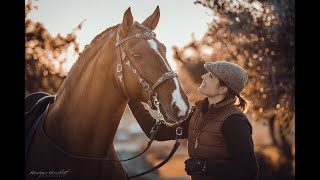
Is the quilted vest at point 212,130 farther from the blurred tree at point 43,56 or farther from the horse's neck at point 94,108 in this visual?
the blurred tree at point 43,56

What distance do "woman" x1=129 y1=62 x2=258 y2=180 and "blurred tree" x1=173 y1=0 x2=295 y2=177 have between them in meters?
1.13

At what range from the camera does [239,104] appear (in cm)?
245

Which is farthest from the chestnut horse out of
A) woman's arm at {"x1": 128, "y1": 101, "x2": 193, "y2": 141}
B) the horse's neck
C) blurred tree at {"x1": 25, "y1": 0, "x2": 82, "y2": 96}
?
blurred tree at {"x1": 25, "y1": 0, "x2": 82, "y2": 96}

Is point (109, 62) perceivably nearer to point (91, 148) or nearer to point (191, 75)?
point (91, 148)

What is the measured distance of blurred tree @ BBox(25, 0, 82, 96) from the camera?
3236 millimetres

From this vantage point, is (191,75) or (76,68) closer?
(76,68)

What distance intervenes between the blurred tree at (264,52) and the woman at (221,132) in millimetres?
1128

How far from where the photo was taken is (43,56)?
3.50 metres

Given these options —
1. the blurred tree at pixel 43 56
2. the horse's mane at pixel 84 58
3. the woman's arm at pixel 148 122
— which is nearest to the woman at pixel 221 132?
the woman's arm at pixel 148 122

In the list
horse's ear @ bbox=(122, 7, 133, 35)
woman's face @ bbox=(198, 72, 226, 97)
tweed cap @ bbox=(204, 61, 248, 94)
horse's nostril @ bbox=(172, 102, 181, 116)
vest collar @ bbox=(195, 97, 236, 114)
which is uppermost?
horse's ear @ bbox=(122, 7, 133, 35)

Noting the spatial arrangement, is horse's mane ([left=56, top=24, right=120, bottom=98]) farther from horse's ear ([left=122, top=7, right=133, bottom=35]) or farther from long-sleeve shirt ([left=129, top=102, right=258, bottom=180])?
long-sleeve shirt ([left=129, top=102, right=258, bottom=180])

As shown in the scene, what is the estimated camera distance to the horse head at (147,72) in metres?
2.13
